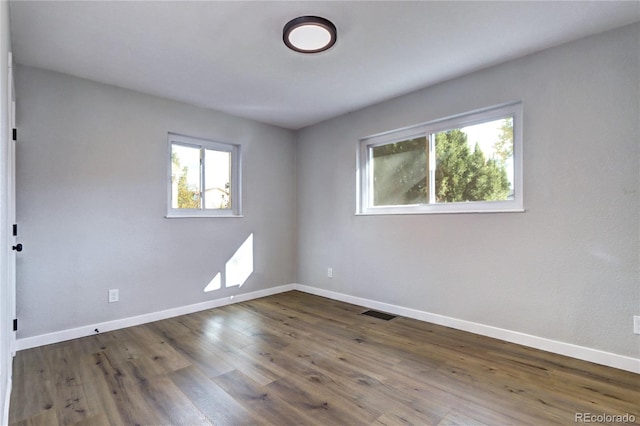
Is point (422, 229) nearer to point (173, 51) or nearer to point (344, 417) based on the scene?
point (344, 417)

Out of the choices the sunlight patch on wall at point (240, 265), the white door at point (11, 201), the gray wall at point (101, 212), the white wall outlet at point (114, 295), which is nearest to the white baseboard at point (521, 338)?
the sunlight patch on wall at point (240, 265)

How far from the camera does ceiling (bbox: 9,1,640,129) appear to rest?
77.9 inches

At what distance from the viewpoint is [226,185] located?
4043mm

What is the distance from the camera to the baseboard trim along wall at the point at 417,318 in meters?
2.22

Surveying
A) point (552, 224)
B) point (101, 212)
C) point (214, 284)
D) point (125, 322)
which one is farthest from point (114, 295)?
point (552, 224)

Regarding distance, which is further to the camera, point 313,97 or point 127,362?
point 313,97

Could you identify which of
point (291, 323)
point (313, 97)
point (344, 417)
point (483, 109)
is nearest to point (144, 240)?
point (291, 323)

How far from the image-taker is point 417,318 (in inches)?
127

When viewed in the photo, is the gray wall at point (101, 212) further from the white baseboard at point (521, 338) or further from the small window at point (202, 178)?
the white baseboard at point (521, 338)

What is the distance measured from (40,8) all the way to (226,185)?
2351 millimetres

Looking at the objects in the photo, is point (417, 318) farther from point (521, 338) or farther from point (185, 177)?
point (185, 177)

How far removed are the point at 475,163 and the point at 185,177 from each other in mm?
3134

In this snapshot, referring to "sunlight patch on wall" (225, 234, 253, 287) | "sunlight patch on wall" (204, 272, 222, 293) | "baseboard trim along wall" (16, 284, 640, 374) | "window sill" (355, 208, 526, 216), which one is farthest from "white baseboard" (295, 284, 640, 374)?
"sunlight patch on wall" (204, 272, 222, 293)

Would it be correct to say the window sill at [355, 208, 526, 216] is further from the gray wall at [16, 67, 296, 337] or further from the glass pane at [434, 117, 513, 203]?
the gray wall at [16, 67, 296, 337]
